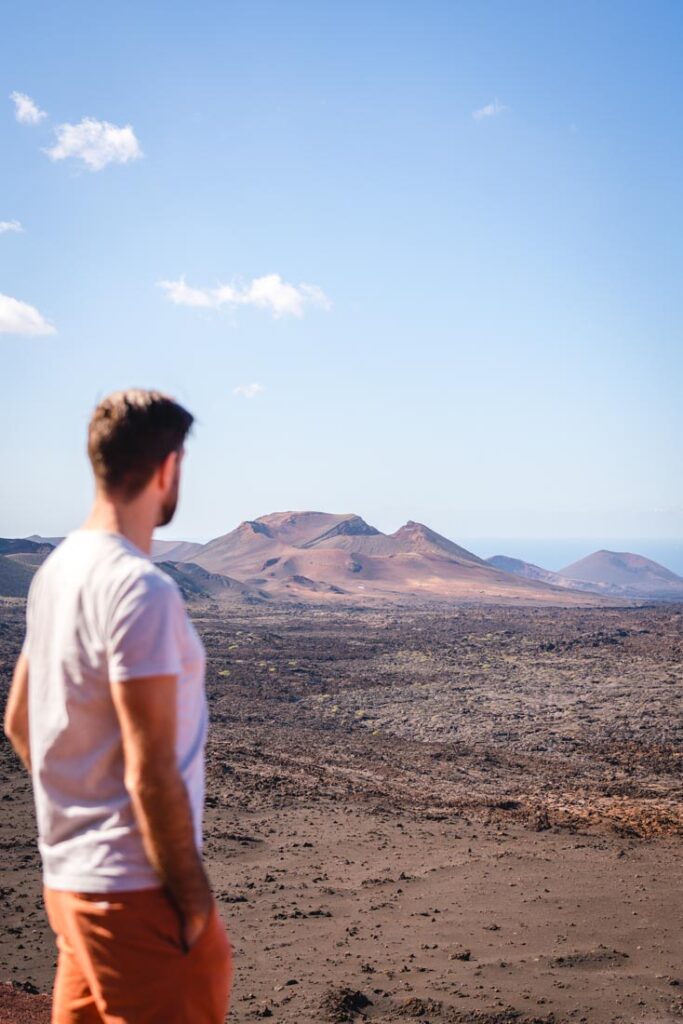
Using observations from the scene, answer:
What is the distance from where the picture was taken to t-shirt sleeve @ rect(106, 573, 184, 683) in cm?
170

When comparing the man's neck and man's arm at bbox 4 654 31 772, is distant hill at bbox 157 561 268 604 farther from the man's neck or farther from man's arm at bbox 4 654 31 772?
the man's neck

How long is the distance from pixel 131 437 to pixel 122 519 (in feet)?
0.61

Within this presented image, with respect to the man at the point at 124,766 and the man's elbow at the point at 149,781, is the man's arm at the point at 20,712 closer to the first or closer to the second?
the man at the point at 124,766

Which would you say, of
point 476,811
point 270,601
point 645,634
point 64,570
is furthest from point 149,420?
point 270,601

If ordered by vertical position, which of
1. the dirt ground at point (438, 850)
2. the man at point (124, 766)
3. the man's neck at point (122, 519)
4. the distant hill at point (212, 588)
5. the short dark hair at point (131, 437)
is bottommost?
the dirt ground at point (438, 850)

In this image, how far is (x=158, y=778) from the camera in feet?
5.59

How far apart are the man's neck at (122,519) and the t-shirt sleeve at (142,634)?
22 cm

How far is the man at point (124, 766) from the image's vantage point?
171 cm

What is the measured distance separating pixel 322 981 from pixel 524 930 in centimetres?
167

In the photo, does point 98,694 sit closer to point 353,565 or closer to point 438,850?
point 438,850

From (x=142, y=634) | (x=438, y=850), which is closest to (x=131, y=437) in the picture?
(x=142, y=634)

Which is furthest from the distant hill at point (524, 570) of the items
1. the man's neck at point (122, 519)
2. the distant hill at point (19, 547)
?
the man's neck at point (122, 519)

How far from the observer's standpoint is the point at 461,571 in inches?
2913

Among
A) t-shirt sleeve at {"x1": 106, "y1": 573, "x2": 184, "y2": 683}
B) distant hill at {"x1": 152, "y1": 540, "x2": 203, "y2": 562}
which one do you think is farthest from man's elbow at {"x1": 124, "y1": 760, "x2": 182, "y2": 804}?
distant hill at {"x1": 152, "y1": 540, "x2": 203, "y2": 562}
